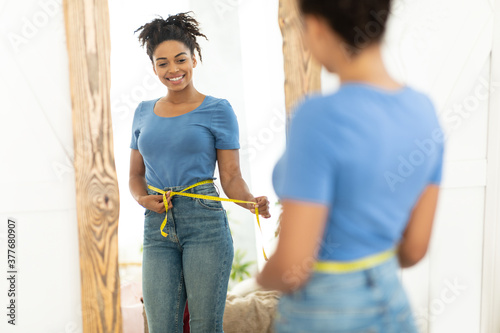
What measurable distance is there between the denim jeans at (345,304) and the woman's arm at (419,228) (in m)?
0.12

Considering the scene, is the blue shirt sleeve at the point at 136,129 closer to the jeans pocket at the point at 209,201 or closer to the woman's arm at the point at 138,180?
the woman's arm at the point at 138,180

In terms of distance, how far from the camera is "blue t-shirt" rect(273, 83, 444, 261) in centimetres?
80

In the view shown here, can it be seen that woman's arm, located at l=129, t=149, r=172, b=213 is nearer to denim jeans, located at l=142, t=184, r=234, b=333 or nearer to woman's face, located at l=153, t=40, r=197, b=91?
denim jeans, located at l=142, t=184, r=234, b=333

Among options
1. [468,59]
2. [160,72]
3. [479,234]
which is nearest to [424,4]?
[468,59]

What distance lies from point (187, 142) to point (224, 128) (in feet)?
0.48

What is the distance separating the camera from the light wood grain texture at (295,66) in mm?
2406

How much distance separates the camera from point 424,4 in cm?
248

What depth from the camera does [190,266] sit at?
1772 mm

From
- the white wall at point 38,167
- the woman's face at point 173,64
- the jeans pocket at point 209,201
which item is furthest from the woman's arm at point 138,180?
the white wall at point 38,167

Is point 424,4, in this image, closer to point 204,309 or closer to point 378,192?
point 204,309

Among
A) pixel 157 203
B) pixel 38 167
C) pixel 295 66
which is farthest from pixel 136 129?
pixel 295 66

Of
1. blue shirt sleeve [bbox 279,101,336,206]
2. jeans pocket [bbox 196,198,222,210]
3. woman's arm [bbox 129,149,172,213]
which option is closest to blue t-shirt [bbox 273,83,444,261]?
blue shirt sleeve [bbox 279,101,336,206]

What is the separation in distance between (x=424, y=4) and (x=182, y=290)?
5.86ft

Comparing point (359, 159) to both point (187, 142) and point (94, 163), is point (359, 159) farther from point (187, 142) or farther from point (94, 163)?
point (94, 163)
